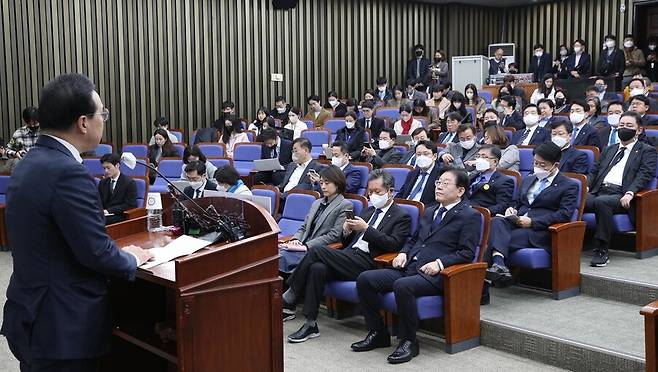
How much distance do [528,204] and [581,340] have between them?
136 centimetres

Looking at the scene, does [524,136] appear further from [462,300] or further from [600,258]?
[462,300]

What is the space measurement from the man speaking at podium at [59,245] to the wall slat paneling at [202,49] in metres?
8.40

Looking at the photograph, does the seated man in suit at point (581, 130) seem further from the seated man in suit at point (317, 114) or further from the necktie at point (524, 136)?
the seated man in suit at point (317, 114)

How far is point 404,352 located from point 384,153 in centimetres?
352

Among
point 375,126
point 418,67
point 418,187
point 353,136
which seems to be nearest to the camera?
point 418,187

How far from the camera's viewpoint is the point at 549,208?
4555 mm

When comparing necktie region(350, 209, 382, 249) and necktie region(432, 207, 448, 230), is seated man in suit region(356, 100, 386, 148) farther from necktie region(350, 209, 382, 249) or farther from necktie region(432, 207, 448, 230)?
necktie region(432, 207, 448, 230)

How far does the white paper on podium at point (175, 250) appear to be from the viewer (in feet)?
7.34

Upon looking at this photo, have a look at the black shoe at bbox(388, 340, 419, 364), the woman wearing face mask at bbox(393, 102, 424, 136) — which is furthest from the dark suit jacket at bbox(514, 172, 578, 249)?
the woman wearing face mask at bbox(393, 102, 424, 136)

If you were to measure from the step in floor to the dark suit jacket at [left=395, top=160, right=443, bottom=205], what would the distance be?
103 centimetres

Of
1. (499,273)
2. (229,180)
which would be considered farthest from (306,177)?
(499,273)

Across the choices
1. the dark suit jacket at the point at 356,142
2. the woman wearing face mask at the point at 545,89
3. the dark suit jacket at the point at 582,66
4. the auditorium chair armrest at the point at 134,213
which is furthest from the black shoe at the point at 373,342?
the dark suit jacket at the point at 582,66

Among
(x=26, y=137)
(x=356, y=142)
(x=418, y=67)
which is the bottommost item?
(x=356, y=142)

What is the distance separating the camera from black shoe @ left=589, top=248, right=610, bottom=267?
15.0 ft
